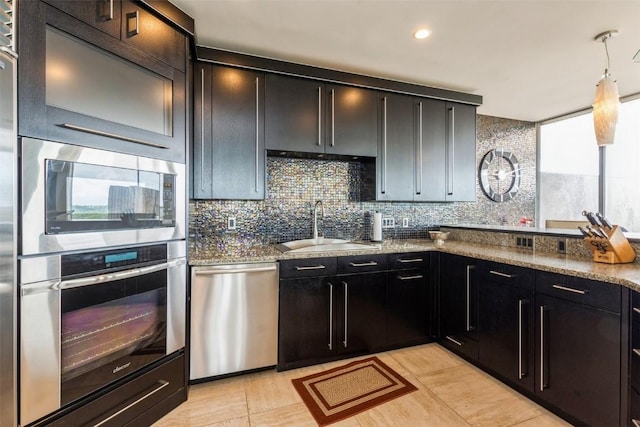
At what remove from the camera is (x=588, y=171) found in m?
3.89

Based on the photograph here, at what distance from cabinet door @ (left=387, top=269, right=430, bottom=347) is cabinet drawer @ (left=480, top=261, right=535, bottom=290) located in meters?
0.55

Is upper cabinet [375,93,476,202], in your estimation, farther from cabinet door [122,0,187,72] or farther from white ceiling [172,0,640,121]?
cabinet door [122,0,187,72]

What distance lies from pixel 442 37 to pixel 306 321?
2.37 m

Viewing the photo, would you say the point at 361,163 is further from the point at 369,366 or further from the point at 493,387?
the point at 493,387

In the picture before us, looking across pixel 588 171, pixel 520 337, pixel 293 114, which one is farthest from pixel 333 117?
pixel 588 171

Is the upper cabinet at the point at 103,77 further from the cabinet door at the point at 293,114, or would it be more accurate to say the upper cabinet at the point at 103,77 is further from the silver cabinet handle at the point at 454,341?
the silver cabinet handle at the point at 454,341

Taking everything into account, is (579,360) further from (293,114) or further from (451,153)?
(293,114)

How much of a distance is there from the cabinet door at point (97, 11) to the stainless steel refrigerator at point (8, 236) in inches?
14.6

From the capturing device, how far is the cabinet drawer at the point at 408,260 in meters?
2.63

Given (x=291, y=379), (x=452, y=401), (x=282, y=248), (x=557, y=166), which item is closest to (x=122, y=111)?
(x=282, y=248)

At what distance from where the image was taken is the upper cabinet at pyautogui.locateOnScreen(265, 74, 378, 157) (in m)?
2.56

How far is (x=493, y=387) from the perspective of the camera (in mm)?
2121

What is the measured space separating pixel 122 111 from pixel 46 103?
13.5 inches

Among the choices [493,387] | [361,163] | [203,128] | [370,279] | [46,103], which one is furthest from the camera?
[361,163]
